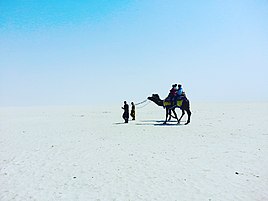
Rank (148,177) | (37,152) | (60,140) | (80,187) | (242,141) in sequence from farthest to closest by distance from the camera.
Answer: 1. (60,140)
2. (242,141)
3. (37,152)
4. (148,177)
5. (80,187)

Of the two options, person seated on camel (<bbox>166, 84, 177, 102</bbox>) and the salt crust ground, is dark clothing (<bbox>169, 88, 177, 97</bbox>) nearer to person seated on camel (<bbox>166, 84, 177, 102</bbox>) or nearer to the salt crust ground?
person seated on camel (<bbox>166, 84, 177, 102</bbox>)

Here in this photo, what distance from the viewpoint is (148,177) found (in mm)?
7766

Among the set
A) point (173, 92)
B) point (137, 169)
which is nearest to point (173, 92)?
point (173, 92)

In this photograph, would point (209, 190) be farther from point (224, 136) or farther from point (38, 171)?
point (224, 136)

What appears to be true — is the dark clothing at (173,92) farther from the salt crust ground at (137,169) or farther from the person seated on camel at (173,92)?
the salt crust ground at (137,169)

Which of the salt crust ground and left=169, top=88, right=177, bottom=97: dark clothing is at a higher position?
left=169, top=88, right=177, bottom=97: dark clothing

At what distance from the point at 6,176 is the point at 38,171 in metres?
0.89

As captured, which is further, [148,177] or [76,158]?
[76,158]

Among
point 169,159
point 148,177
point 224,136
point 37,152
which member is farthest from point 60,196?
point 224,136

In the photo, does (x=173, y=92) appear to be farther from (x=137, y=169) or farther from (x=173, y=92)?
(x=137, y=169)

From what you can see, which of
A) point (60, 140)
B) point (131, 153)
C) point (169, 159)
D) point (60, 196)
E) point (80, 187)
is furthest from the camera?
point (60, 140)

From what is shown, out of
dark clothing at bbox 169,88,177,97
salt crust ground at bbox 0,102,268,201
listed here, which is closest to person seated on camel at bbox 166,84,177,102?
dark clothing at bbox 169,88,177,97

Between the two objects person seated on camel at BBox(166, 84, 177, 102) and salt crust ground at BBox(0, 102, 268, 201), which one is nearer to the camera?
salt crust ground at BBox(0, 102, 268, 201)

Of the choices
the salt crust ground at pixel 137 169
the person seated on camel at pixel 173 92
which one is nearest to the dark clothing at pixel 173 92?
the person seated on camel at pixel 173 92
